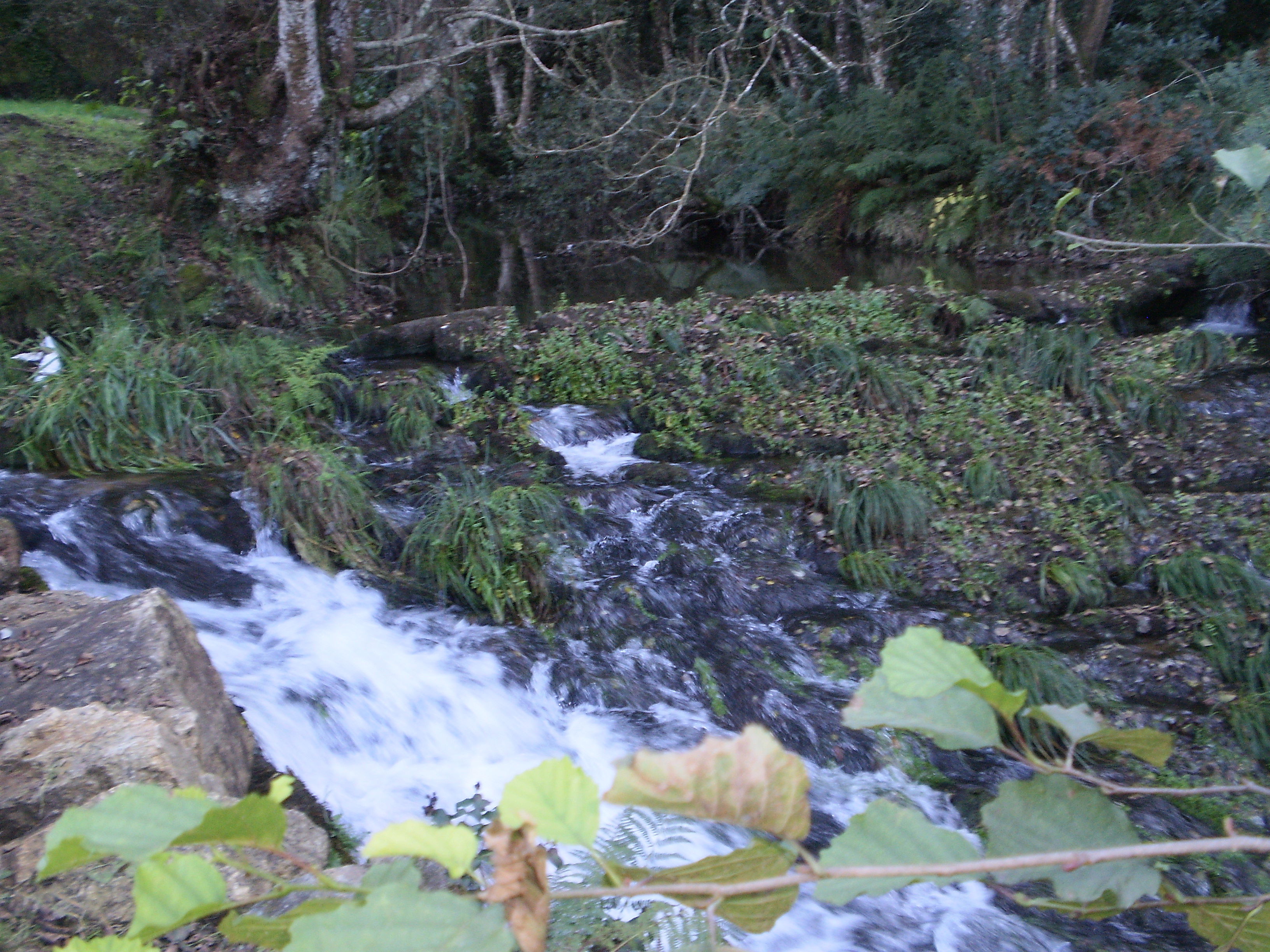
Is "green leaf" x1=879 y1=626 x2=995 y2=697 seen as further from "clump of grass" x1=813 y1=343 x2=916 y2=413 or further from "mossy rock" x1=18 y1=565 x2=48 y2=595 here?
"clump of grass" x1=813 y1=343 x2=916 y2=413

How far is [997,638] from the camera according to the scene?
16.7 feet

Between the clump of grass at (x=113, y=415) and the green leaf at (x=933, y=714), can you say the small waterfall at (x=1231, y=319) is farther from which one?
the green leaf at (x=933, y=714)

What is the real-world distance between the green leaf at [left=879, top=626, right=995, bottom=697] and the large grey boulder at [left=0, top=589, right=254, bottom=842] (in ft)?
8.48

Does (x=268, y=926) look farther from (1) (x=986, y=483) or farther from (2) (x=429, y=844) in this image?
(1) (x=986, y=483)

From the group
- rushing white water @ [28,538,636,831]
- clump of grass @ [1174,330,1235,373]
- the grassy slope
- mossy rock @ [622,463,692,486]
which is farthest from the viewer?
the grassy slope

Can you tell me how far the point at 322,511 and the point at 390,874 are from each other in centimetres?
556

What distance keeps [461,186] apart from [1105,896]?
17.0m

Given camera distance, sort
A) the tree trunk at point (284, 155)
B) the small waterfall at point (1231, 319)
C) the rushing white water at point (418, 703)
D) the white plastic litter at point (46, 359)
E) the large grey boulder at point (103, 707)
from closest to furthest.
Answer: the large grey boulder at point (103, 707) < the rushing white water at point (418, 703) < the white plastic litter at point (46, 359) < the small waterfall at point (1231, 319) < the tree trunk at point (284, 155)

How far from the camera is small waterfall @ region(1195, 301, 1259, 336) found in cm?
886

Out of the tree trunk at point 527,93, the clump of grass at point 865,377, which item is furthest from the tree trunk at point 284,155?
the clump of grass at point 865,377

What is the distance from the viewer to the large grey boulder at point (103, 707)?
8.52ft

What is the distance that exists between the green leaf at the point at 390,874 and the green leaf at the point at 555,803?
0.06 metres

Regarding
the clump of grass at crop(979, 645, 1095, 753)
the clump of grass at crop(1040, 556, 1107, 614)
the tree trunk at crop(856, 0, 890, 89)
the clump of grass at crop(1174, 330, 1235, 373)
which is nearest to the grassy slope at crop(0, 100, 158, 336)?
the clump of grass at crop(979, 645, 1095, 753)

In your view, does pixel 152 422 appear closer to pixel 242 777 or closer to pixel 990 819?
pixel 242 777
